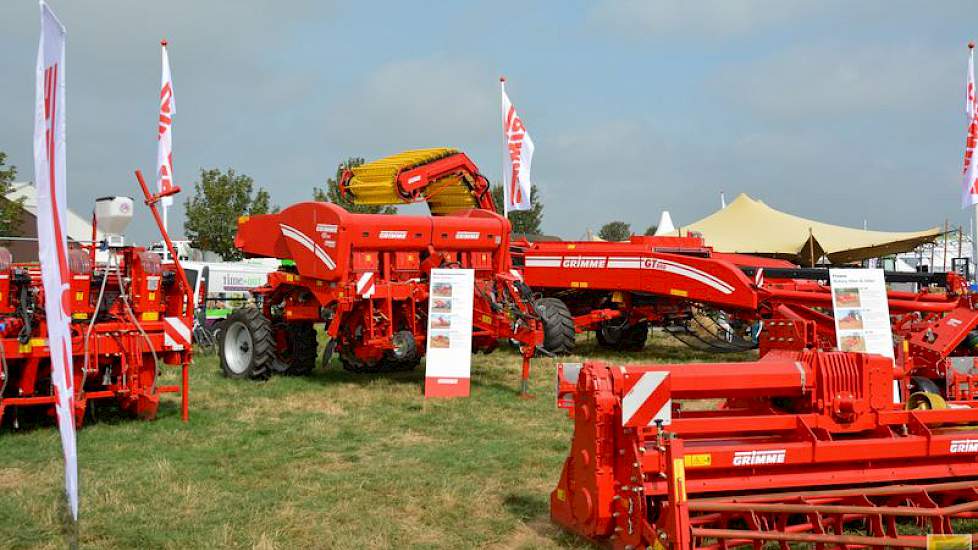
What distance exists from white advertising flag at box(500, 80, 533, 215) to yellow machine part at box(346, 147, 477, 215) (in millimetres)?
3469

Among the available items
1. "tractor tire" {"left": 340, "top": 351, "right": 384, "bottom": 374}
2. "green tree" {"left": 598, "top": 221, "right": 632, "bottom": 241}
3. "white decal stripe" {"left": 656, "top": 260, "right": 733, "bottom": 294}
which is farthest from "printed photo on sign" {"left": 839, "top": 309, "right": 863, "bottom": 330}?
"green tree" {"left": 598, "top": 221, "right": 632, "bottom": 241}

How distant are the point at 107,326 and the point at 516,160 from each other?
10.2 metres

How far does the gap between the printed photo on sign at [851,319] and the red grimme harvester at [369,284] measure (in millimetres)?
3350

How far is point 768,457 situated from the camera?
4.55m

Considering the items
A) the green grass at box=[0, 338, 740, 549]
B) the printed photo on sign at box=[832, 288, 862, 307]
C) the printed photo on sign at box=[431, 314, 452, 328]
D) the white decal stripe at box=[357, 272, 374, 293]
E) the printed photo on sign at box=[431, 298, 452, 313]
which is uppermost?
the white decal stripe at box=[357, 272, 374, 293]

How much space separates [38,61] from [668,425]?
3.47 meters

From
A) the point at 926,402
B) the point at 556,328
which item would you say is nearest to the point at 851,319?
the point at 926,402

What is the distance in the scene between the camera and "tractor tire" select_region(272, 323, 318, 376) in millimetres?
11609

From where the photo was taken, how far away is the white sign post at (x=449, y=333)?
32.7 ft

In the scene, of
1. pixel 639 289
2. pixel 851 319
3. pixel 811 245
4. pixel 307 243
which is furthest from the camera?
pixel 811 245

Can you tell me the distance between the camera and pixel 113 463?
6648mm

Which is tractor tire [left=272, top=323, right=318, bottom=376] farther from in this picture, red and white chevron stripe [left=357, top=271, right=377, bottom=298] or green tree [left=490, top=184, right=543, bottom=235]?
green tree [left=490, top=184, right=543, bottom=235]

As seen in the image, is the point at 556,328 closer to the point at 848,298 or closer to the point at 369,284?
the point at 369,284

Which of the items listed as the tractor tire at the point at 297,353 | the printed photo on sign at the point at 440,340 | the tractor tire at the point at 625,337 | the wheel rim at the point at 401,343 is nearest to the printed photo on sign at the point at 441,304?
the printed photo on sign at the point at 440,340
